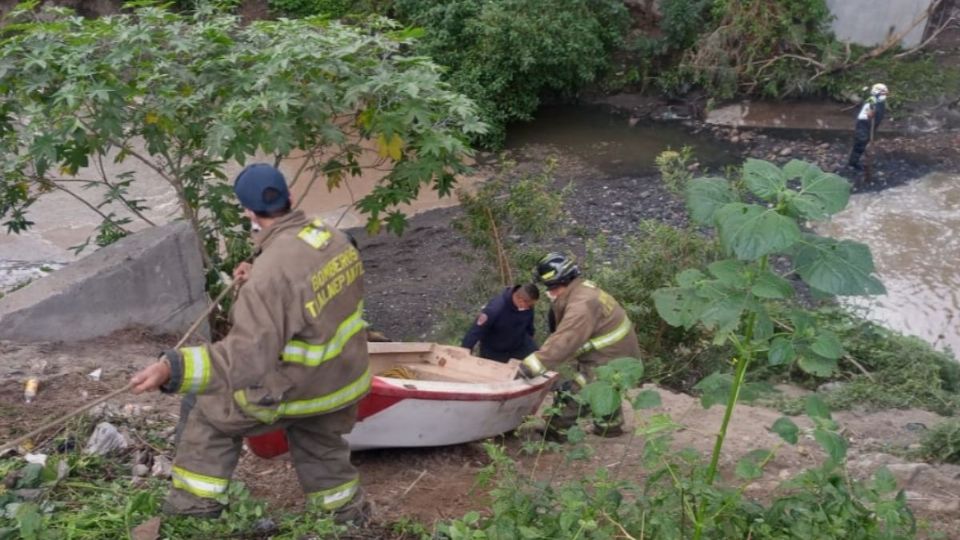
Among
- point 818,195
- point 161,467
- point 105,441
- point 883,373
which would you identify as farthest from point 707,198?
point 883,373

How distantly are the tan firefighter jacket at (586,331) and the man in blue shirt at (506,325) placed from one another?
418 mm

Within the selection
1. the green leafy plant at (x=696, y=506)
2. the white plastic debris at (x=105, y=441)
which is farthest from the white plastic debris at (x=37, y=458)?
the green leafy plant at (x=696, y=506)

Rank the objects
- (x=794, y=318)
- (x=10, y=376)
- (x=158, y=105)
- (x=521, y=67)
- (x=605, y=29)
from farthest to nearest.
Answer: (x=605, y=29), (x=521, y=67), (x=158, y=105), (x=10, y=376), (x=794, y=318)

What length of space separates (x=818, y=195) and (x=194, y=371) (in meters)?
2.06

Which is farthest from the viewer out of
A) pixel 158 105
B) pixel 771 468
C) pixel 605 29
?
pixel 605 29

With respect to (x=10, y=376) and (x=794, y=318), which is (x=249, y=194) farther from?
(x=10, y=376)

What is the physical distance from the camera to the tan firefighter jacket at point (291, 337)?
3.42m

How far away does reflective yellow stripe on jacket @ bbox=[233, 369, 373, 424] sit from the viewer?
3555mm

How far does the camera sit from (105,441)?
4391 millimetres

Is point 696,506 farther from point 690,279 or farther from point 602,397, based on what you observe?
point 690,279

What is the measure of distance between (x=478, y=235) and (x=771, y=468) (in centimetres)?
297

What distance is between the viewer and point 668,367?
25.2 ft

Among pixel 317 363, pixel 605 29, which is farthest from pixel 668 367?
pixel 605 29

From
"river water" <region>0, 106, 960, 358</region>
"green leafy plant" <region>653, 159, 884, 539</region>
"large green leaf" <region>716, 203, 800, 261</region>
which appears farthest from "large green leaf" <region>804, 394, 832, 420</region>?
"river water" <region>0, 106, 960, 358</region>
